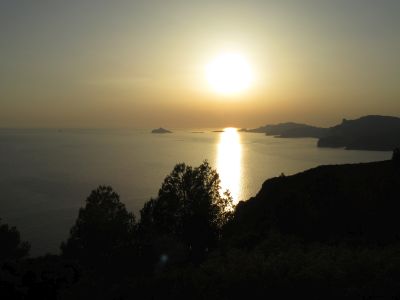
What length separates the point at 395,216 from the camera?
37188 millimetres

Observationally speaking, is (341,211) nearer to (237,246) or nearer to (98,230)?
(237,246)

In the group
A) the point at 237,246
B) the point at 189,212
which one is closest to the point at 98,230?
the point at 189,212

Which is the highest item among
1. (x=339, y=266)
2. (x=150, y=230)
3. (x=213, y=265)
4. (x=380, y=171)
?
(x=380, y=171)

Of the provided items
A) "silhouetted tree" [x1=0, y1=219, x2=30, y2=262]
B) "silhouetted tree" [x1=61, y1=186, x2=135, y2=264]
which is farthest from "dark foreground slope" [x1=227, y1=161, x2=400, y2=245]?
"silhouetted tree" [x1=0, y1=219, x2=30, y2=262]

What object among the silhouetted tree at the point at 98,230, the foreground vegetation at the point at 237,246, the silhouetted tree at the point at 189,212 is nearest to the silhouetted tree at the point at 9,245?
the foreground vegetation at the point at 237,246

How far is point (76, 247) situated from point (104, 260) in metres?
18.4

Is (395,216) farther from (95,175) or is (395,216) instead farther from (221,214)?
(95,175)

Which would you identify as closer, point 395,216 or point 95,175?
point 395,216

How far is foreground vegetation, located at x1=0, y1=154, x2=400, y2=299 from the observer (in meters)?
21.3

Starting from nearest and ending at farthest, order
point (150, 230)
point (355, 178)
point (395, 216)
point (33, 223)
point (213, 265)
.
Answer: point (213, 265)
point (395, 216)
point (355, 178)
point (150, 230)
point (33, 223)

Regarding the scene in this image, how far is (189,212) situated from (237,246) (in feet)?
42.5

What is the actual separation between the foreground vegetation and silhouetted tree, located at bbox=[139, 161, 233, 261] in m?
0.14

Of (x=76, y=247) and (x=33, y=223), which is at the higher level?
(x=76, y=247)

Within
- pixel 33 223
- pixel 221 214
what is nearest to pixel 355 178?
pixel 221 214
